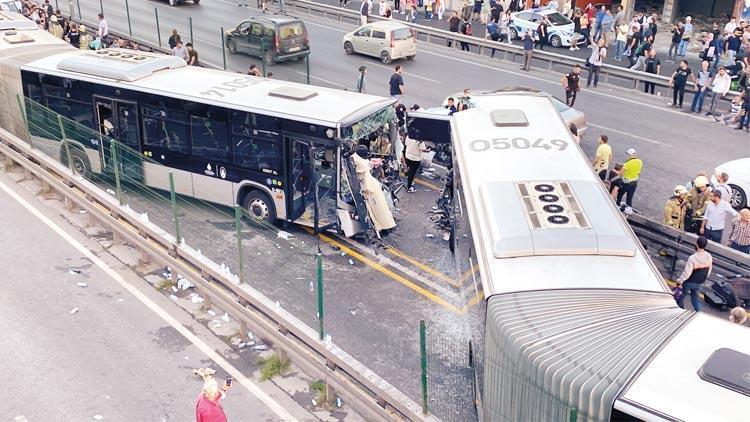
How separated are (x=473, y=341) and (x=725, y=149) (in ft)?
45.5

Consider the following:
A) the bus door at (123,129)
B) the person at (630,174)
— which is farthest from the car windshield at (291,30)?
the person at (630,174)

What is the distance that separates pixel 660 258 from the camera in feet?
47.0

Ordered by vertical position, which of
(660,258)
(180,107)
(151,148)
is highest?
(180,107)

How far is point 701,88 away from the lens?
2316 centimetres

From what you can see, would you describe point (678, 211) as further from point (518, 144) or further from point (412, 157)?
point (412, 157)

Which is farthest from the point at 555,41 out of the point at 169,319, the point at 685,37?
the point at 169,319

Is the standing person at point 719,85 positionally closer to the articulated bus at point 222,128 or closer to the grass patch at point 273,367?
the articulated bus at point 222,128

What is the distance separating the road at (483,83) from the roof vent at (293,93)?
25.3 ft

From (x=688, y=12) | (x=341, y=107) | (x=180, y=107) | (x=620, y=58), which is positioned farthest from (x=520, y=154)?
(x=688, y=12)

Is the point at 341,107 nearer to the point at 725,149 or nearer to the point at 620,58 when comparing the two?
the point at 725,149

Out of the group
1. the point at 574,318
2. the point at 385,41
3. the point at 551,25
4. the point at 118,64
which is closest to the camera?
the point at 574,318

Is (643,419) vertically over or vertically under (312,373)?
over

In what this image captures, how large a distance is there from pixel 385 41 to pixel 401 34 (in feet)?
2.27

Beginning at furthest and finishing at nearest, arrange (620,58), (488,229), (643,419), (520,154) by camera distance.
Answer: (620,58) → (520,154) → (488,229) → (643,419)
